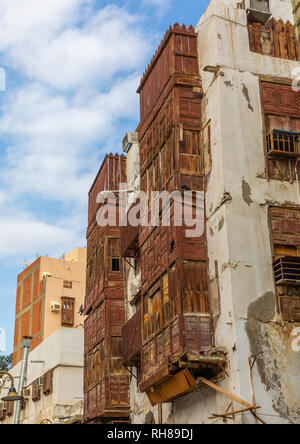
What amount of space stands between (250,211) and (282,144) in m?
2.71

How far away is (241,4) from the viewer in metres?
23.0

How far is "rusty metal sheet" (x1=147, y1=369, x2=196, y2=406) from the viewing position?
736 inches

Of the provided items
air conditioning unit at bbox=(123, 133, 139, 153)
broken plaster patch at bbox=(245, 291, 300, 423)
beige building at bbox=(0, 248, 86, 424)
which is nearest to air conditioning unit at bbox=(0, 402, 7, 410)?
beige building at bbox=(0, 248, 86, 424)

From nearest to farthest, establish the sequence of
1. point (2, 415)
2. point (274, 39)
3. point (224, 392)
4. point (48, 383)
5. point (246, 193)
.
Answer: point (224, 392)
point (246, 193)
point (274, 39)
point (48, 383)
point (2, 415)

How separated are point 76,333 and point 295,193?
22965mm

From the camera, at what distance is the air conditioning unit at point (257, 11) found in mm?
22547

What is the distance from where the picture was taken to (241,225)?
19547 millimetres

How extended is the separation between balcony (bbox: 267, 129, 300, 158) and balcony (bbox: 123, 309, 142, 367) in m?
7.39

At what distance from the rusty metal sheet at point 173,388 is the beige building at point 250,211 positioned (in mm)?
97

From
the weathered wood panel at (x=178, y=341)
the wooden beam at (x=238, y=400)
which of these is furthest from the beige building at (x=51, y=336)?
the wooden beam at (x=238, y=400)

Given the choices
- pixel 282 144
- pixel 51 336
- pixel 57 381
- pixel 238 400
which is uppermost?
pixel 282 144

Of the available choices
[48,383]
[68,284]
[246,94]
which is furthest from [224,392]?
[68,284]

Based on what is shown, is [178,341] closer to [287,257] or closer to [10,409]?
[287,257]

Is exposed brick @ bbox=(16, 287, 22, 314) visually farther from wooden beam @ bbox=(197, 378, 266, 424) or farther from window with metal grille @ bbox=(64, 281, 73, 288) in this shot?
wooden beam @ bbox=(197, 378, 266, 424)
